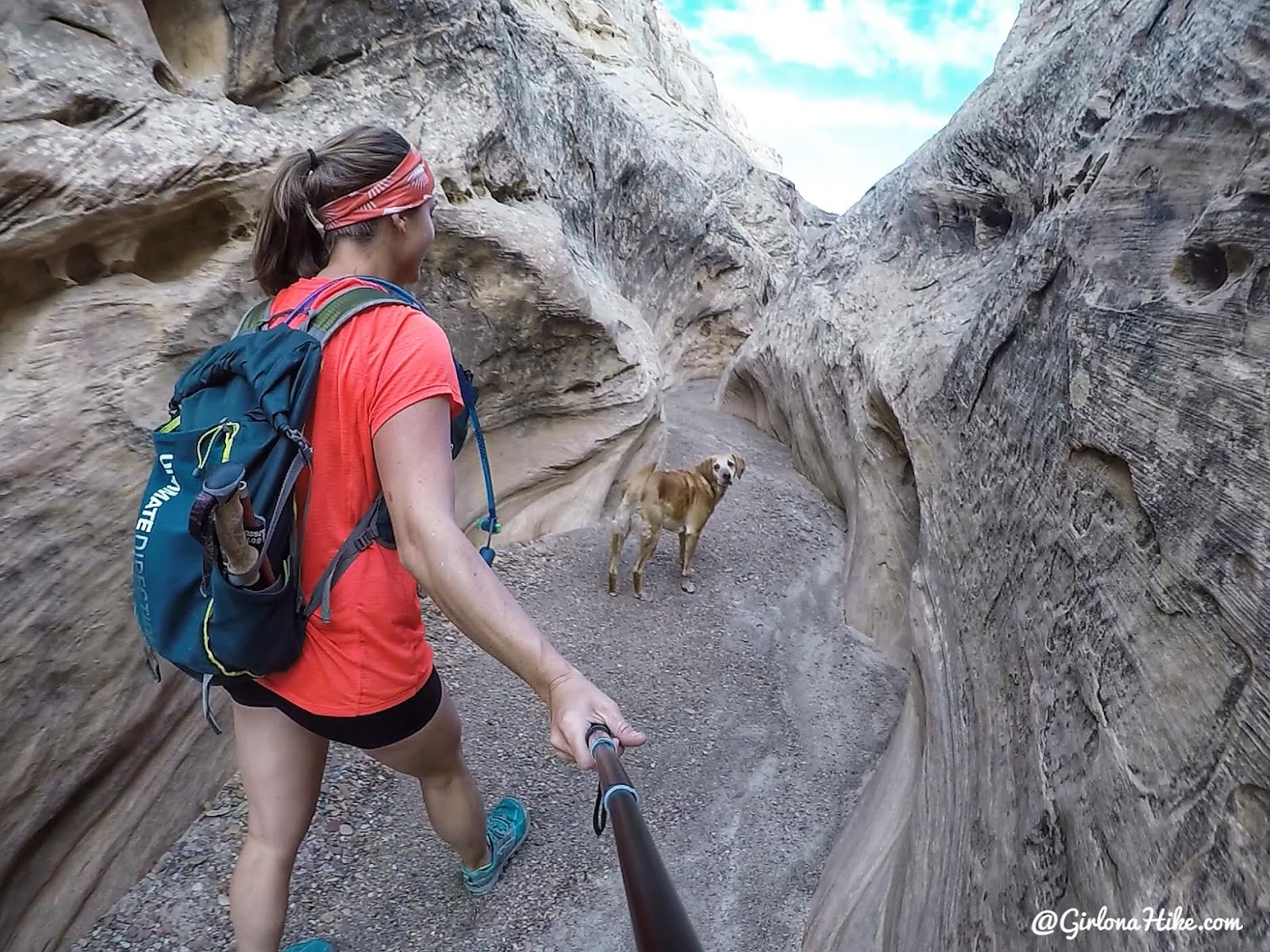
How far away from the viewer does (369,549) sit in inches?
64.9

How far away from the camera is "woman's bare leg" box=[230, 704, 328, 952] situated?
1801 mm

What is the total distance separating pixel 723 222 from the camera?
10.4 metres

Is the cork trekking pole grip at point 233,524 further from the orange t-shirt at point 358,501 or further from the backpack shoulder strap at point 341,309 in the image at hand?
the backpack shoulder strap at point 341,309

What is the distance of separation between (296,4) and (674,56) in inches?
665

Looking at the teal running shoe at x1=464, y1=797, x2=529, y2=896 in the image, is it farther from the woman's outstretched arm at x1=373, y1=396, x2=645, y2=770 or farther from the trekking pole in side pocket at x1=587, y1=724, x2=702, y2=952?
the trekking pole in side pocket at x1=587, y1=724, x2=702, y2=952

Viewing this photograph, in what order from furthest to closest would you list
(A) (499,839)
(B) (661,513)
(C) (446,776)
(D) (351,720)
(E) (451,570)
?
(B) (661,513) < (A) (499,839) < (C) (446,776) < (D) (351,720) < (E) (451,570)

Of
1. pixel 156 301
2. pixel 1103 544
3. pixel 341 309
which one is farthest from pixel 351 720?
pixel 156 301

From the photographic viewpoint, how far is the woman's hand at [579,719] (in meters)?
1.17

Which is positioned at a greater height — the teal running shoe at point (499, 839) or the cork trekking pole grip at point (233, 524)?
the cork trekking pole grip at point (233, 524)

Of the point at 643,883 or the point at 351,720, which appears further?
the point at 351,720

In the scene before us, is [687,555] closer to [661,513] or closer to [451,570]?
[661,513]

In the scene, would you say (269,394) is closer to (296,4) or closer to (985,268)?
(296,4)

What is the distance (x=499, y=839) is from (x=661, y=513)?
253 cm

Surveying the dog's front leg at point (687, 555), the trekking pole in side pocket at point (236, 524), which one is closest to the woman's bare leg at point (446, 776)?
the trekking pole in side pocket at point (236, 524)
